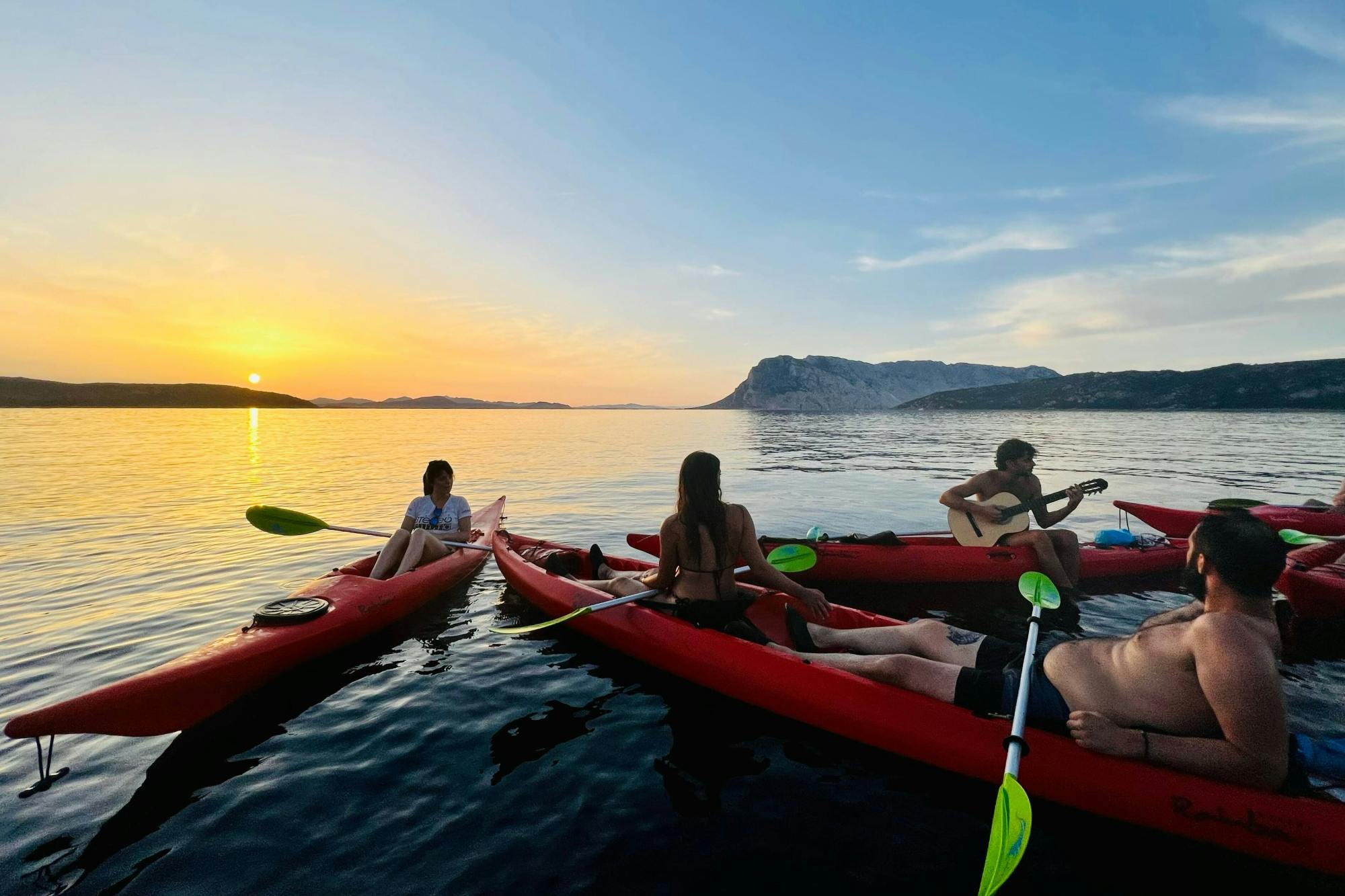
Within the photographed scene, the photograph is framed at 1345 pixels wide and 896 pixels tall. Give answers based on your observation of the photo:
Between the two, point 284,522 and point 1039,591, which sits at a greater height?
point 284,522

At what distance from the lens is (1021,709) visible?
3.45 meters

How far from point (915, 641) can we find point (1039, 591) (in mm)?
1797

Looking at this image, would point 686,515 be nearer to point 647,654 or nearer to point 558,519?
point 647,654

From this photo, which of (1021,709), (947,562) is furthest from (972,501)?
(1021,709)

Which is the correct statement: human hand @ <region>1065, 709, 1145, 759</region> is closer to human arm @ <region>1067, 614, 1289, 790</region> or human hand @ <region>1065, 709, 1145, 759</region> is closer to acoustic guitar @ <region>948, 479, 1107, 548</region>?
human arm @ <region>1067, 614, 1289, 790</region>

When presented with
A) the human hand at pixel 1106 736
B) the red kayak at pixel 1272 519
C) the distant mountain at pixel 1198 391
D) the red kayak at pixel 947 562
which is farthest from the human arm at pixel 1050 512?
the distant mountain at pixel 1198 391

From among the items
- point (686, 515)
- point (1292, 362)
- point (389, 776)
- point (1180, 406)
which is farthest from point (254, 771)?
point (1292, 362)

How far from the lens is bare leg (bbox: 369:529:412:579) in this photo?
7.33 m

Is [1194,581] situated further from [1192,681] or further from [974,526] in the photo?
[974,526]

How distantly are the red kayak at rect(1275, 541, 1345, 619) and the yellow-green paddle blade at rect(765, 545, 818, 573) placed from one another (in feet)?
15.4

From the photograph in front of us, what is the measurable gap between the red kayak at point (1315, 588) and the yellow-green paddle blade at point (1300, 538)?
238 mm

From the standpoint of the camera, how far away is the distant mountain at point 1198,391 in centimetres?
9262

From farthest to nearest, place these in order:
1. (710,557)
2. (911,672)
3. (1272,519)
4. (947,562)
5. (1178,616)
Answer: (1272,519) → (947,562) → (710,557) → (911,672) → (1178,616)

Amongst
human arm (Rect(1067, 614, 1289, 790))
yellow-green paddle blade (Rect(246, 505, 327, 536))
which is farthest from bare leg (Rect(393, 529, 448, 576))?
human arm (Rect(1067, 614, 1289, 790))
